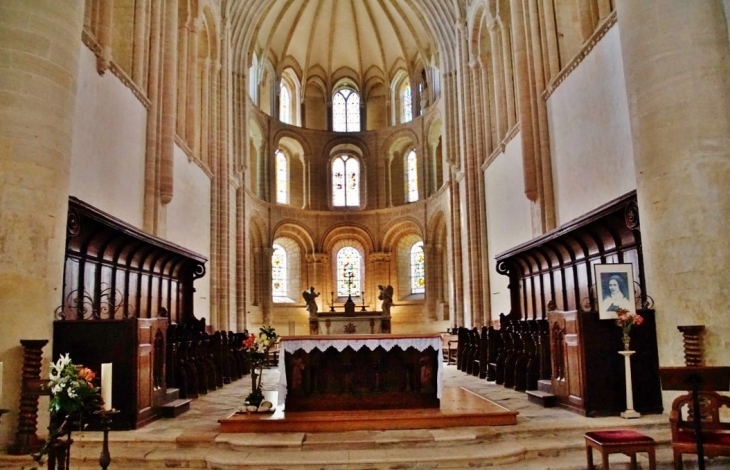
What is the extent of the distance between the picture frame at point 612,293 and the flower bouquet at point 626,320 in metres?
0.13

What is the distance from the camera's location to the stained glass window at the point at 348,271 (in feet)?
95.6

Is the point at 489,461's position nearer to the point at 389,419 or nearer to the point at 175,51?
the point at 389,419

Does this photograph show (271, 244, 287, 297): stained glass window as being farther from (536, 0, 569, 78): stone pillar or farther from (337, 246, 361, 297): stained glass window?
(536, 0, 569, 78): stone pillar

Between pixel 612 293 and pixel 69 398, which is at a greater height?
pixel 612 293

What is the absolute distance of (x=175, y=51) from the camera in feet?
49.2

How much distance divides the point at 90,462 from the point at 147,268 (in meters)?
6.26

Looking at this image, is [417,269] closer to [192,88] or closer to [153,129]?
[192,88]

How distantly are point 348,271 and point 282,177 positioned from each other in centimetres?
553

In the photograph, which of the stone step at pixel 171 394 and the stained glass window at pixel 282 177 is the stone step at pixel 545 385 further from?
the stained glass window at pixel 282 177

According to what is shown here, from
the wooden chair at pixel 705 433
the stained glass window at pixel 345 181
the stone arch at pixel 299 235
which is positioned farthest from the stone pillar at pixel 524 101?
the stained glass window at pixel 345 181

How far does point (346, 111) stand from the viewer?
31062mm

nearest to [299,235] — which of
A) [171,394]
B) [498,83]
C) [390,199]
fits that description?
[390,199]

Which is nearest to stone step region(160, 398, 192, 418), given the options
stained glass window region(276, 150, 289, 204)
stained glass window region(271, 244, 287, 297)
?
stained glass window region(271, 244, 287, 297)

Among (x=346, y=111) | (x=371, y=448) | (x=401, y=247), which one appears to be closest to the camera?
(x=371, y=448)
